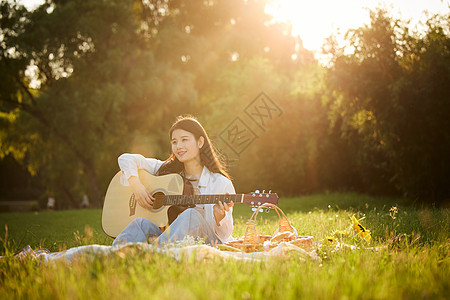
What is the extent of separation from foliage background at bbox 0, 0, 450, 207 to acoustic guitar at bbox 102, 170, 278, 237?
7.12 meters

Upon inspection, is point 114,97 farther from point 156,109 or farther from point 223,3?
point 223,3

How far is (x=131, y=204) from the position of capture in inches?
189

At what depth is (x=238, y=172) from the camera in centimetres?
1759

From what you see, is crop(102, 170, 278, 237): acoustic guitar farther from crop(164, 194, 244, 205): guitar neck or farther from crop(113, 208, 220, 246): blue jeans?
crop(113, 208, 220, 246): blue jeans

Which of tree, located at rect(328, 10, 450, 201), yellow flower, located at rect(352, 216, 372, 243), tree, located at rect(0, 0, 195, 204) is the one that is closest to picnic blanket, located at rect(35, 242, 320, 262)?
yellow flower, located at rect(352, 216, 372, 243)

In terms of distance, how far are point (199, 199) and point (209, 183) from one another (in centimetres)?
35

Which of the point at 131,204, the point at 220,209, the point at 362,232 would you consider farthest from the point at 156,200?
the point at 362,232

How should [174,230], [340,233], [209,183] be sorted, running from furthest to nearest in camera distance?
[209,183] < [340,233] < [174,230]

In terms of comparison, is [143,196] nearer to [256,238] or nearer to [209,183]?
[209,183]

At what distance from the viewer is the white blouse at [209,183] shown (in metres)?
4.29

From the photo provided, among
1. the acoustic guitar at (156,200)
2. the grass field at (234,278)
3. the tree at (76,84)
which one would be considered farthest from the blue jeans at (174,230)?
the tree at (76,84)

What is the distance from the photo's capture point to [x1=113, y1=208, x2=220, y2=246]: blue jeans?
3.74m

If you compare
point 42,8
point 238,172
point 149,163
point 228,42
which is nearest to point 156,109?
point 238,172

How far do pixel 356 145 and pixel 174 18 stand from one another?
12027 mm
